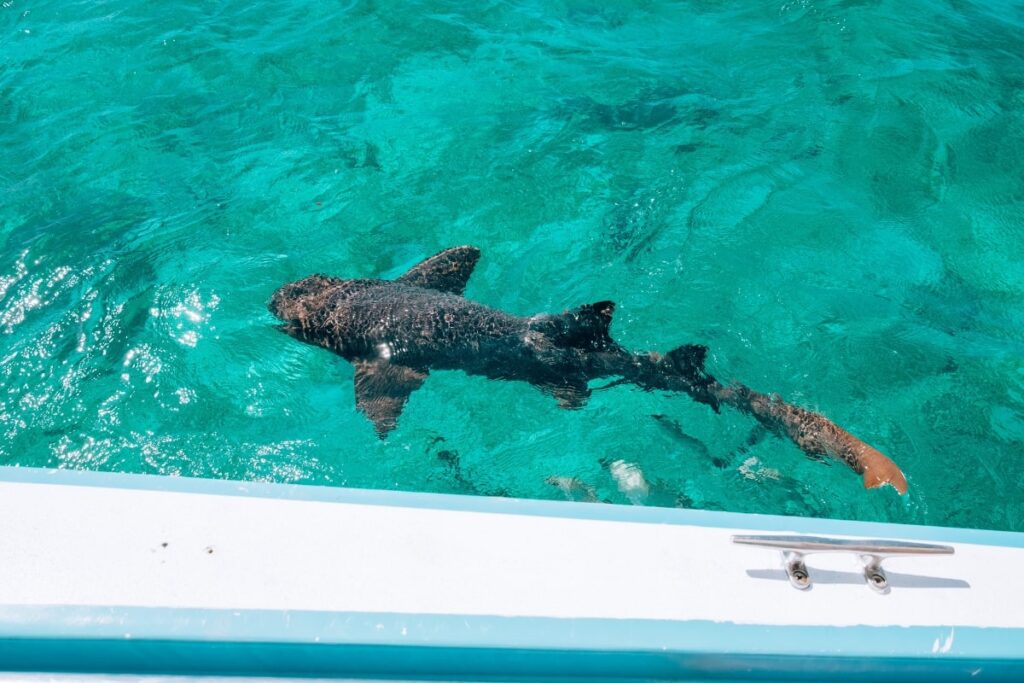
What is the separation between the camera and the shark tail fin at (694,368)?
6270 millimetres

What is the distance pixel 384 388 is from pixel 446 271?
133cm

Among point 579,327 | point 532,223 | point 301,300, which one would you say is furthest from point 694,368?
point 301,300

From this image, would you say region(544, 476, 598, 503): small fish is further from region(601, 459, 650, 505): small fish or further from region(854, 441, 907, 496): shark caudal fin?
region(854, 441, 907, 496): shark caudal fin

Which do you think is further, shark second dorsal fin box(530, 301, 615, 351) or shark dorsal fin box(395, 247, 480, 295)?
shark dorsal fin box(395, 247, 480, 295)

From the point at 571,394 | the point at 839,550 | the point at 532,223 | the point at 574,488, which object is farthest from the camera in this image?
the point at 532,223

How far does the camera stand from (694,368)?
6332mm

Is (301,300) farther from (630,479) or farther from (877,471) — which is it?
(877,471)

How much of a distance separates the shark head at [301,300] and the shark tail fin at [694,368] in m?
2.80

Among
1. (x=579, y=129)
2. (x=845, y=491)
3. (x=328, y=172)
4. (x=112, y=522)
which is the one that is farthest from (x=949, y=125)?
(x=112, y=522)

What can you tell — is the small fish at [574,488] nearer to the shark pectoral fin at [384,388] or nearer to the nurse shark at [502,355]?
the nurse shark at [502,355]

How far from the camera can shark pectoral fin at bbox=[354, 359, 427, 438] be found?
6.30 metres

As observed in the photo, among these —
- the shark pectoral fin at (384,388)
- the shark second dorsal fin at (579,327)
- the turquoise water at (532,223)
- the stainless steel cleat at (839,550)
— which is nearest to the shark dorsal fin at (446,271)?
the turquoise water at (532,223)

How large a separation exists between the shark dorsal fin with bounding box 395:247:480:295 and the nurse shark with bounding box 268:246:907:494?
324 mm

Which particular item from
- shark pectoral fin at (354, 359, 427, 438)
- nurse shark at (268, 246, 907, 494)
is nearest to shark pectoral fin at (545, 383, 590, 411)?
nurse shark at (268, 246, 907, 494)
